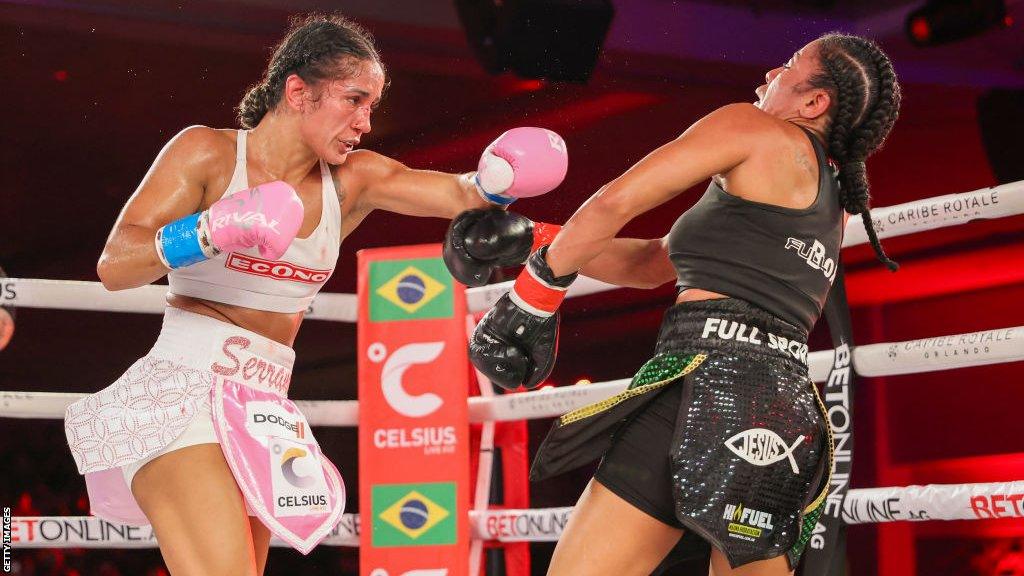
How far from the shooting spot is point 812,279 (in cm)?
150

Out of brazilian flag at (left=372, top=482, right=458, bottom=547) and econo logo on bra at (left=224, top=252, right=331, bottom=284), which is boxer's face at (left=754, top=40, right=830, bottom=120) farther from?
brazilian flag at (left=372, top=482, right=458, bottom=547)

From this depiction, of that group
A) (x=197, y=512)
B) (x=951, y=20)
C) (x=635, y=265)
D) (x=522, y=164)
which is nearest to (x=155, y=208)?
(x=197, y=512)

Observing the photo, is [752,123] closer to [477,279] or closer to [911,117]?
[477,279]

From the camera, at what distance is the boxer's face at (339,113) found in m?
1.79

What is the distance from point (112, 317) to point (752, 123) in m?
5.21

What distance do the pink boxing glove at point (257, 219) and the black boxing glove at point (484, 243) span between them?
29 cm

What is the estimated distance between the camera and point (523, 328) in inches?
60.3

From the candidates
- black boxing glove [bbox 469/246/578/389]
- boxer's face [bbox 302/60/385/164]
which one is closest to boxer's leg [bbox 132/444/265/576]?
black boxing glove [bbox 469/246/578/389]

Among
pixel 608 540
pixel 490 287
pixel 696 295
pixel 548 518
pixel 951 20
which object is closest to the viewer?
pixel 608 540

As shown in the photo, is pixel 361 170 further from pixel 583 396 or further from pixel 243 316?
pixel 583 396

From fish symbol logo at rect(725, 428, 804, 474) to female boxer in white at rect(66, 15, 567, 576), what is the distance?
24.8 inches

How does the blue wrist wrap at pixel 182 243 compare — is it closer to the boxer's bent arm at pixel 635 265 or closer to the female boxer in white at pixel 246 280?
the female boxer in white at pixel 246 280

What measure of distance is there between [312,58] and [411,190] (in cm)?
29

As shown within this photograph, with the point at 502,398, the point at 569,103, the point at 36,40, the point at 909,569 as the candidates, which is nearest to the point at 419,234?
the point at 569,103
